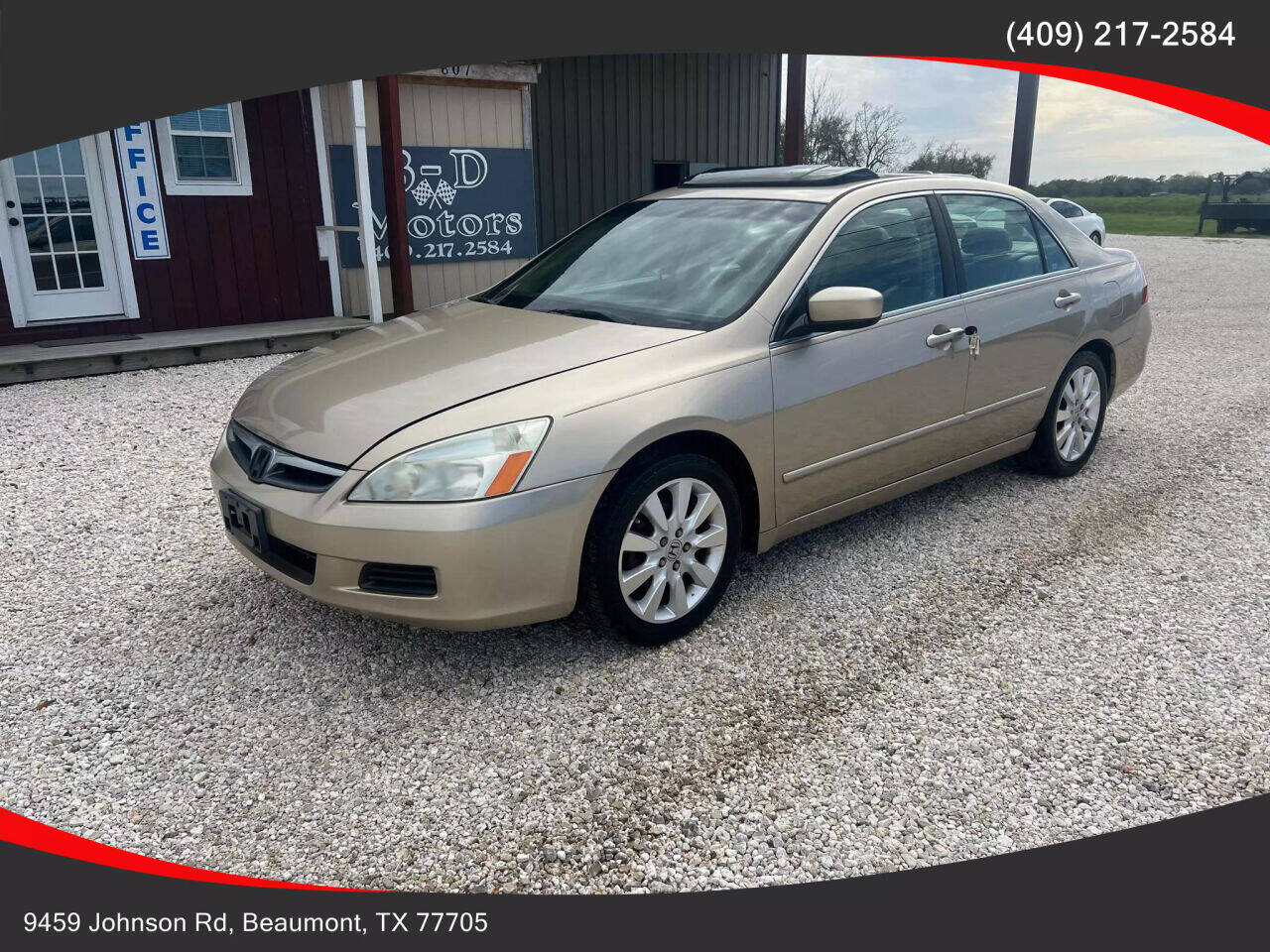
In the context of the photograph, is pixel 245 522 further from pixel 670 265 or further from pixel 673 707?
pixel 670 265

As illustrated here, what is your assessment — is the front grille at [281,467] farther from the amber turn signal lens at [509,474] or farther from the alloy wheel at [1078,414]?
the alloy wheel at [1078,414]

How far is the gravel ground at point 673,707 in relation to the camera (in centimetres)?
261

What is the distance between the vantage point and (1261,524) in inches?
190

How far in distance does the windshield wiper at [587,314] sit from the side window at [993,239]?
1.83m

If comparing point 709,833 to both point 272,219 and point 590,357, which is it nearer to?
point 590,357

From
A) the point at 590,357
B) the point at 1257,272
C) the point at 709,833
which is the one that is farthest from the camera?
the point at 1257,272

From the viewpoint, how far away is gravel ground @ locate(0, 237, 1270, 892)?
2605mm

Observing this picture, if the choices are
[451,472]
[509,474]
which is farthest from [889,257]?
[451,472]

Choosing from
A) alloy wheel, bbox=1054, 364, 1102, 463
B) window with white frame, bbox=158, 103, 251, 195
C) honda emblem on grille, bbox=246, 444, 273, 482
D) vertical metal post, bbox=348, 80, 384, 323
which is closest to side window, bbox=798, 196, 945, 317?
alloy wheel, bbox=1054, 364, 1102, 463

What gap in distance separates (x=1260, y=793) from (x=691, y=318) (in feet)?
7.95

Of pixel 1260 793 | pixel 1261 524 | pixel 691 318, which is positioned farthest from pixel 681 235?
pixel 1261 524

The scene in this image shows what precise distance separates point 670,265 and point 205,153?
6.71 m

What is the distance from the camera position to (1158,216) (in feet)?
114

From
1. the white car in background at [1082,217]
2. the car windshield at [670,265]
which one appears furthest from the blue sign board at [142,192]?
the white car in background at [1082,217]
